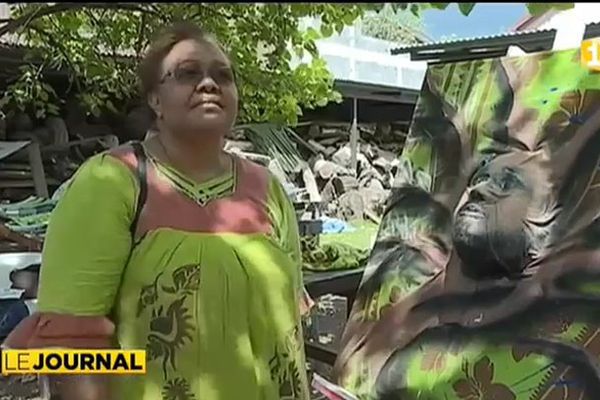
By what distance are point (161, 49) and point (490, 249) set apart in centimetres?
90

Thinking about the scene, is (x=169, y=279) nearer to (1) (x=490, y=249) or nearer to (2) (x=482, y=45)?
(1) (x=490, y=249)

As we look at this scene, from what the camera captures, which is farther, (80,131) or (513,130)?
(80,131)

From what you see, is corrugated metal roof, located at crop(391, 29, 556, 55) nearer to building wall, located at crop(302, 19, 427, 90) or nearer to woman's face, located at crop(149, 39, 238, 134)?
building wall, located at crop(302, 19, 427, 90)

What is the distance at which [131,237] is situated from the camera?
1.64m

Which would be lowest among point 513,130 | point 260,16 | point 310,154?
point 310,154

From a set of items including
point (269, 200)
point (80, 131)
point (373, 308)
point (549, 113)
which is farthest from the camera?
point (80, 131)

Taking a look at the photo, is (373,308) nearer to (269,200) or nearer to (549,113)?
(269,200)

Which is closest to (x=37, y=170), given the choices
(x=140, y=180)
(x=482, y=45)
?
(x=482, y=45)

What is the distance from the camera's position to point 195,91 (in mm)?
1713

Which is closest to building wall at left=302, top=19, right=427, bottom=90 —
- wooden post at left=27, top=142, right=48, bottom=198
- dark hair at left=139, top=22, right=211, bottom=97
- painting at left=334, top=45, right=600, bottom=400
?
wooden post at left=27, top=142, right=48, bottom=198

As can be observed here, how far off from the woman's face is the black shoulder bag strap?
85mm

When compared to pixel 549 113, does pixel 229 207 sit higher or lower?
lower

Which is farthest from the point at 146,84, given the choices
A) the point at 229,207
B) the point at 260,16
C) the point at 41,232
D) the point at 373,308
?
the point at 41,232

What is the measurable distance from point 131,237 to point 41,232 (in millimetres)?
3844
